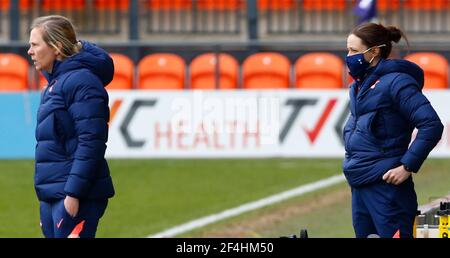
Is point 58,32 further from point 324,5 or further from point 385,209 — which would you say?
point 324,5

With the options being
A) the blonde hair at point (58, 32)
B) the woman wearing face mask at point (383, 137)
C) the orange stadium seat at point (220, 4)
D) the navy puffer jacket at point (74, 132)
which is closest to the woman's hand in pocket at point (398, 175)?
the woman wearing face mask at point (383, 137)

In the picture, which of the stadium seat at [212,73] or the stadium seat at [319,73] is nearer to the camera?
the stadium seat at [319,73]

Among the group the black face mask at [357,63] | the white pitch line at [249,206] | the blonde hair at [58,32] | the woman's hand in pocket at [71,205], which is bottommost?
the white pitch line at [249,206]

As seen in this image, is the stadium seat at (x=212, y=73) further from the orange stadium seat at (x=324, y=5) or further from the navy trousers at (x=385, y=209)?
the navy trousers at (x=385, y=209)

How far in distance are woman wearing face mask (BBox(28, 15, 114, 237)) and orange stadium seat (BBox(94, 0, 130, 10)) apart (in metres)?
14.4

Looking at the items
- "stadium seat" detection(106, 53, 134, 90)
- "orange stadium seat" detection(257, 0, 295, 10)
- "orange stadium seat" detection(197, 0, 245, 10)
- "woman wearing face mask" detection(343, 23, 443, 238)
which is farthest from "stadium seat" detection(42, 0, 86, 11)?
"woman wearing face mask" detection(343, 23, 443, 238)

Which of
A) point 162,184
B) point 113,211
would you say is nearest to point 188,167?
point 162,184

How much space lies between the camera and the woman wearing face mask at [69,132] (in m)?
7.89

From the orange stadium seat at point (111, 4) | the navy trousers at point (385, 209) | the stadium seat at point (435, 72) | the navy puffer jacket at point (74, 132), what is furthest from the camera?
the orange stadium seat at point (111, 4)

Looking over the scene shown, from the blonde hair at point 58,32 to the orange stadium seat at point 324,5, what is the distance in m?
14.7

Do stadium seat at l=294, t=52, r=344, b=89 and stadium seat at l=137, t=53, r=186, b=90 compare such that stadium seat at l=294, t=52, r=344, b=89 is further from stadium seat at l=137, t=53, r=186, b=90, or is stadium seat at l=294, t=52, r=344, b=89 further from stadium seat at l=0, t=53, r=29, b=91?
stadium seat at l=0, t=53, r=29, b=91

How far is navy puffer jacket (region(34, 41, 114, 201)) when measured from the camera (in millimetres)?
7875

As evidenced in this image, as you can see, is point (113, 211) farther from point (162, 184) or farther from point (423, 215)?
point (423, 215)

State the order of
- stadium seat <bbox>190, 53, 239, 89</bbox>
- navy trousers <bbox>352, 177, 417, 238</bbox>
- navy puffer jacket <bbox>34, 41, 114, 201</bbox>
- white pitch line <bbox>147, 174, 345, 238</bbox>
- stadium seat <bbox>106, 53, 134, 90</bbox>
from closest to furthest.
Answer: navy puffer jacket <bbox>34, 41, 114, 201</bbox>
navy trousers <bbox>352, 177, 417, 238</bbox>
white pitch line <bbox>147, 174, 345, 238</bbox>
stadium seat <bbox>106, 53, 134, 90</bbox>
stadium seat <bbox>190, 53, 239, 89</bbox>
